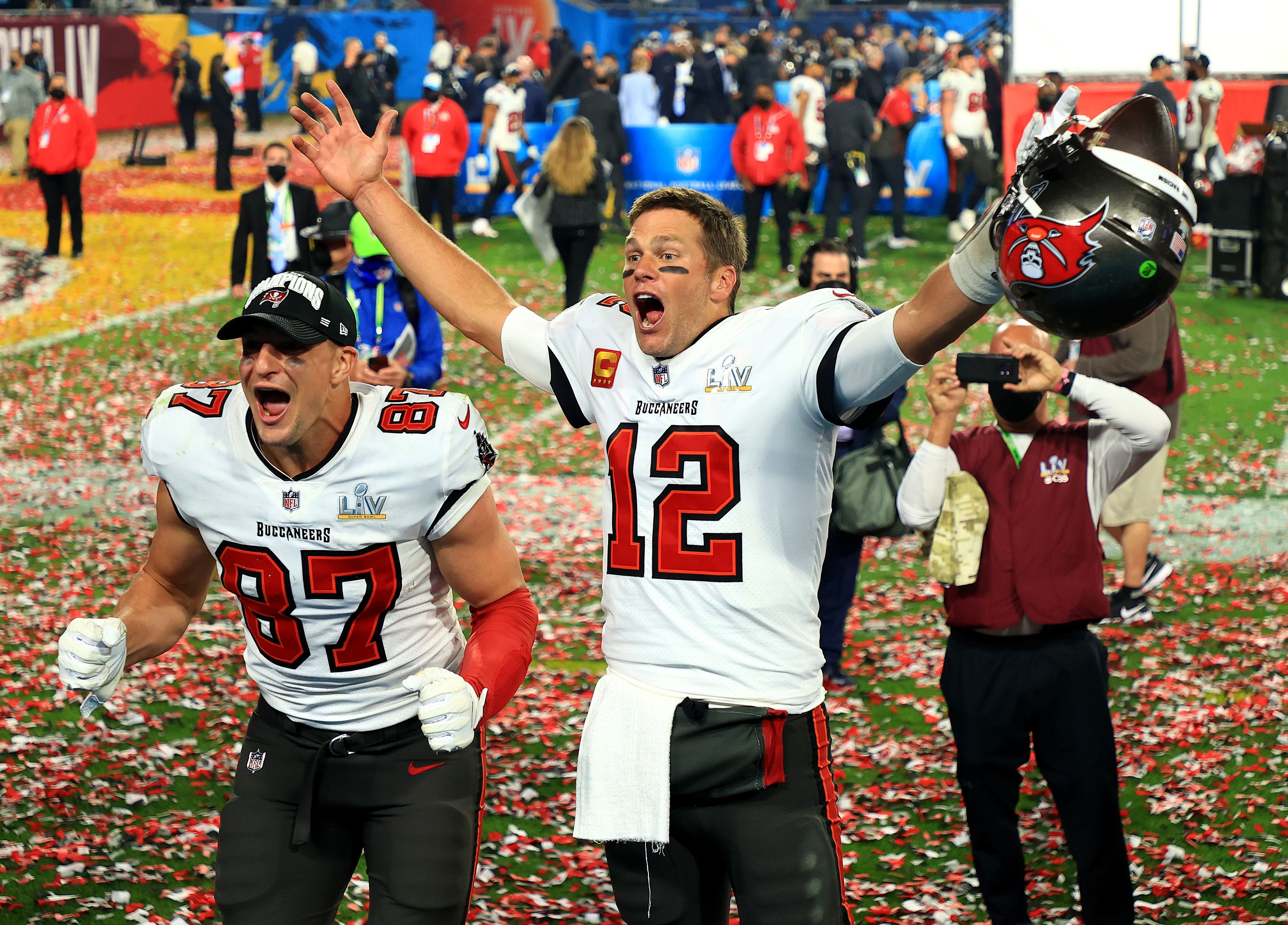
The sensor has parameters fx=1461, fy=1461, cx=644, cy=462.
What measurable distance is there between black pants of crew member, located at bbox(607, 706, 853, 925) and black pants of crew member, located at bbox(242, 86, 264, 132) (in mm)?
30472

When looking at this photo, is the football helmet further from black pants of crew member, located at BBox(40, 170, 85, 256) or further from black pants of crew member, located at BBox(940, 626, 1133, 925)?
black pants of crew member, located at BBox(40, 170, 85, 256)

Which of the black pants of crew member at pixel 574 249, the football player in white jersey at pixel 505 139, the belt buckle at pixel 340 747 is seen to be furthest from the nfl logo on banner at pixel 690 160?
the belt buckle at pixel 340 747

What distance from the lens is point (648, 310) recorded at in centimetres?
392

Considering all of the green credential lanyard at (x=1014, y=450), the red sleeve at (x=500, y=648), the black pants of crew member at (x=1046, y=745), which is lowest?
the black pants of crew member at (x=1046, y=745)

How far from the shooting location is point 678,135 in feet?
73.0

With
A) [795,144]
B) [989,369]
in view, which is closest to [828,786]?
[989,369]

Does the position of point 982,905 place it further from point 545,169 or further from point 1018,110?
point 1018,110

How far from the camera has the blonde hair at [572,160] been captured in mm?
15148

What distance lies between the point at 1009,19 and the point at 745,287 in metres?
6.31

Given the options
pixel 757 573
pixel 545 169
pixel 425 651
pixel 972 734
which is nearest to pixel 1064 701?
pixel 972 734

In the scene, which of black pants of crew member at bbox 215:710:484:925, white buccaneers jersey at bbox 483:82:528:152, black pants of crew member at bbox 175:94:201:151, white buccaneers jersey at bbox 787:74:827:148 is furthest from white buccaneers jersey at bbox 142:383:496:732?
black pants of crew member at bbox 175:94:201:151

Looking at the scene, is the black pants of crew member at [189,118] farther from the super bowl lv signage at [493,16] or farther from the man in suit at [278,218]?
the man in suit at [278,218]

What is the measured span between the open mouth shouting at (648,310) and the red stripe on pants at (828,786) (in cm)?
112

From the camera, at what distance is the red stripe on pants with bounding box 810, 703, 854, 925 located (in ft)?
12.6
